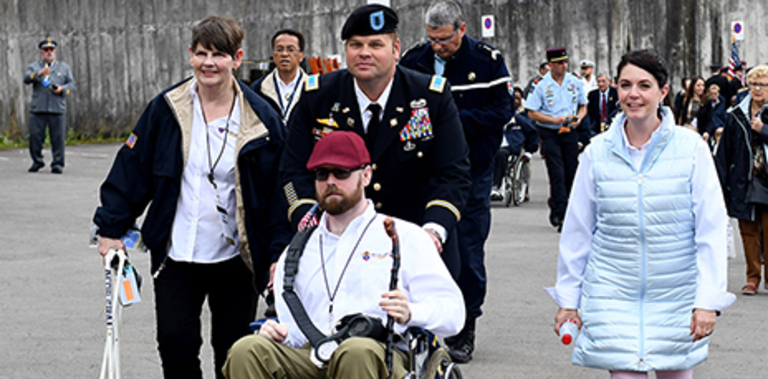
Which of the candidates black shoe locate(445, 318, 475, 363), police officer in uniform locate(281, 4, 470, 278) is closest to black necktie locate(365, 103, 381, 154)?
police officer in uniform locate(281, 4, 470, 278)

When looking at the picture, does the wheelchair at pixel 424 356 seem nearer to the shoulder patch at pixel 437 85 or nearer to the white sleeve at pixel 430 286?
the white sleeve at pixel 430 286

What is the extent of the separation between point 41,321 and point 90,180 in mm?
12314

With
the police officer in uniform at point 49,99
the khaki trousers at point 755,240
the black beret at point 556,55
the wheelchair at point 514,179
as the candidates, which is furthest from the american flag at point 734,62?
the khaki trousers at point 755,240

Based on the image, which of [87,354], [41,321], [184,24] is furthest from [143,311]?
[184,24]

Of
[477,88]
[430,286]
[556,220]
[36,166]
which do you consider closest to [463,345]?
[477,88]

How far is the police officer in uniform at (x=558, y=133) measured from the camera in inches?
617

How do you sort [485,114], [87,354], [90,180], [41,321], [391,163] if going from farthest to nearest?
[90,180], [41,321], [87,354], [485,114], [391,163]

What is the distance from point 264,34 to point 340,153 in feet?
90.5

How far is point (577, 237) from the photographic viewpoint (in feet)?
17.6

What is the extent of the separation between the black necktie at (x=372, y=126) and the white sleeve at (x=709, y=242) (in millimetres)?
1441

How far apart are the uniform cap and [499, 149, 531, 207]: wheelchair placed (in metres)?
13.5

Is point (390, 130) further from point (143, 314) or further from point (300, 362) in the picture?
point (143, 314)

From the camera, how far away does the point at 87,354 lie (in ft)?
27.7

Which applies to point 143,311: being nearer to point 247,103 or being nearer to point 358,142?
point 247,103
